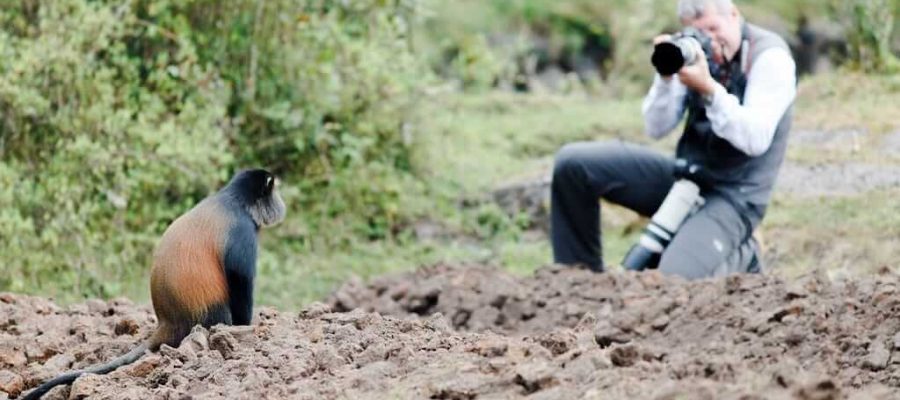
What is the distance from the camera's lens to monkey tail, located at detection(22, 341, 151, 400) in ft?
16.2

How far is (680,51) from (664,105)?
2.96ft

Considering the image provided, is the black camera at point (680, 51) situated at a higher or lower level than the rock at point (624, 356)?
higher

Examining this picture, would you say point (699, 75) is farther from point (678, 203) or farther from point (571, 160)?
point (571, 160)

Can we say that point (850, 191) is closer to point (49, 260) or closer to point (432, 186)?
point (432, 186)

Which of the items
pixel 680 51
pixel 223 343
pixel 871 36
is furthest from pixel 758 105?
pixel 871 36

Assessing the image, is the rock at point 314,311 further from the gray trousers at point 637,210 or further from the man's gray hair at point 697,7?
the man's gray hair at point 697,7

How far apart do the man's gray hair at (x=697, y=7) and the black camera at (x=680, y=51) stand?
0.11m

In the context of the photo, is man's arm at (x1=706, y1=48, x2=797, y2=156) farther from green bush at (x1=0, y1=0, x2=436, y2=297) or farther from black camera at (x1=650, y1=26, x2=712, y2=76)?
green bush at (x1=0, y1=0, x2=436, y2=297)

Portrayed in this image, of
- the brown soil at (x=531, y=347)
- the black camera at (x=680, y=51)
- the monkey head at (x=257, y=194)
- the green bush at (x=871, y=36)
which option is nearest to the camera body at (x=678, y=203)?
the brown soil at (x=531, y=347)

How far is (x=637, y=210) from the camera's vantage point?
8.56 m

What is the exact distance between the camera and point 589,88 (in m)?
16.1

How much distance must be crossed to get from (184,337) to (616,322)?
6.19 feet

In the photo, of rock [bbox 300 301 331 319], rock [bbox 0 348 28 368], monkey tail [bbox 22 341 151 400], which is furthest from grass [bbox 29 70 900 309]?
monkey tail [bbox 22 341 151 400]

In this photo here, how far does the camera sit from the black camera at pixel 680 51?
24.1ft
